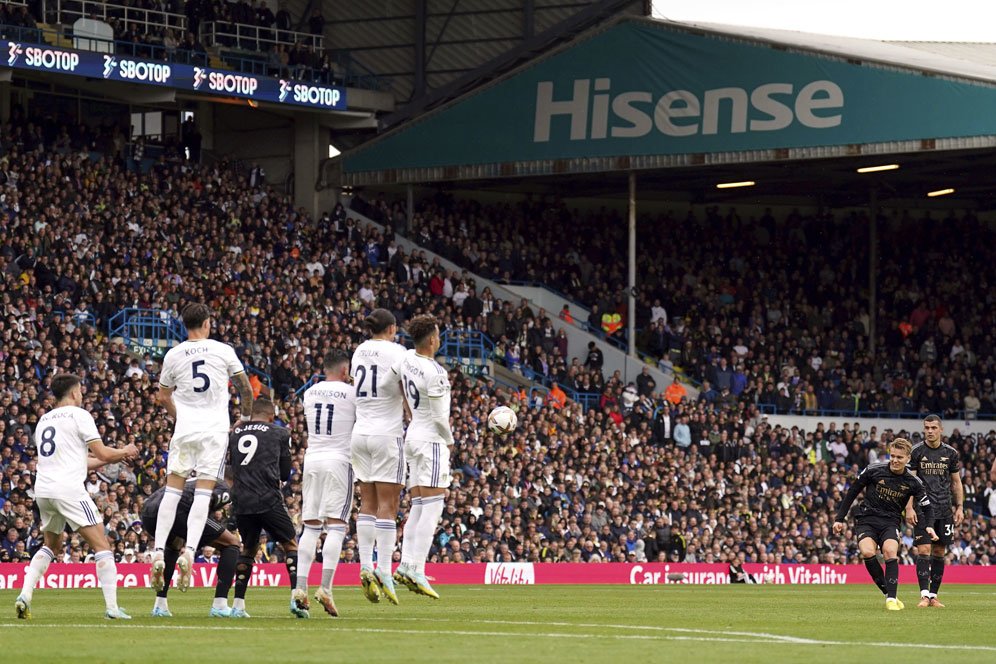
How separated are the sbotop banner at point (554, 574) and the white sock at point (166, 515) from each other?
999 centimetres

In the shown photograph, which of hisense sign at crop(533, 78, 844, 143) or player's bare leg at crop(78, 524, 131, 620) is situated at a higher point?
hisense sign at crop(533, 78, 844, 143)

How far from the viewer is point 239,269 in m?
40.2

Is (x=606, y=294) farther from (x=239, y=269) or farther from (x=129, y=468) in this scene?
(x=129, y=468)

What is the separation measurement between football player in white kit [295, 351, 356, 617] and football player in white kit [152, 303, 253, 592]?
69 centimetres

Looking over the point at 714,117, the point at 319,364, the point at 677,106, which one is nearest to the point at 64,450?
the point at 319,364

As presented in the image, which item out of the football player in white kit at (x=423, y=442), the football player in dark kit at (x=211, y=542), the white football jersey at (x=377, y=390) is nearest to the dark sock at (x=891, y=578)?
the football player in white kit at (x=423, y=442)

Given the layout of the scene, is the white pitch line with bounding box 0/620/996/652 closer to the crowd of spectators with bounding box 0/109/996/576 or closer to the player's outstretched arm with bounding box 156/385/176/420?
the player's outstretched arm with bounding box 156/385/176/420

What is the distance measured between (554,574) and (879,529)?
14.5 m

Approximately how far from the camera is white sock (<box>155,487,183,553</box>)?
14.1 m

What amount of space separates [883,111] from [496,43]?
1376cm

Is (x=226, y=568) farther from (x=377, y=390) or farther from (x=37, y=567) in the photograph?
(x=377, y=390)

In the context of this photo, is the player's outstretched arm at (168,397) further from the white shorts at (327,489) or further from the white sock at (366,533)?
the white sock at (366,533)

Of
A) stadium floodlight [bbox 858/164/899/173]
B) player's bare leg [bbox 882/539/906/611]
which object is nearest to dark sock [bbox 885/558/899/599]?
player's bare leg [bbox 882/539/906/611]

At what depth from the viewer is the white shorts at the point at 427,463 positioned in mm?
15078
